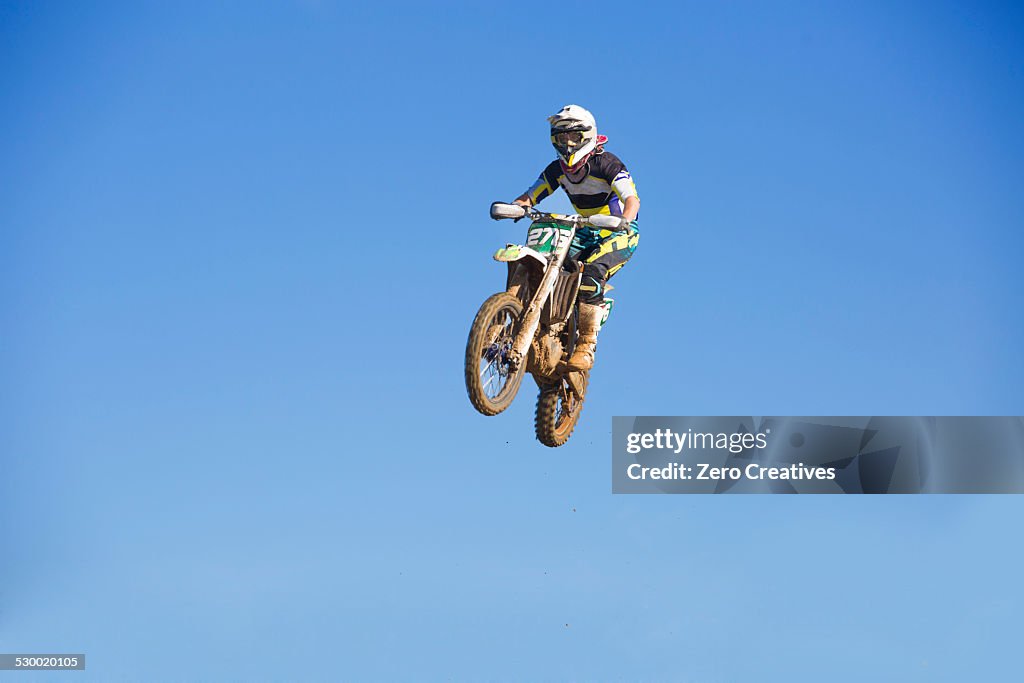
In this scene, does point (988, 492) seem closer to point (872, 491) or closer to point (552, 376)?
point (872, 491)

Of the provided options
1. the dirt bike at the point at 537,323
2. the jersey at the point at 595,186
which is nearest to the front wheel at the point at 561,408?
the dirt bike at the point at 537,323

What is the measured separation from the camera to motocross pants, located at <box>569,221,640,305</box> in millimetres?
25375

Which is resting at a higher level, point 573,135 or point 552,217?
point 573,135

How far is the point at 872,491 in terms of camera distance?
3011cm

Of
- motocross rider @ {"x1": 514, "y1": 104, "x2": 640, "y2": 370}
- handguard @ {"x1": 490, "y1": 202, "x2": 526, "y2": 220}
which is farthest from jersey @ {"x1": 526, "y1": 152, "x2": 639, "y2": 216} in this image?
handguard @ {"x1": 490, "y1": 202, "x2": 526, "y2": 220}

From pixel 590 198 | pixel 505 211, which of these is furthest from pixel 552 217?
pixel 590 198

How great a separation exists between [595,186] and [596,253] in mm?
1015

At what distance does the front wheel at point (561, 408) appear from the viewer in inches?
1030

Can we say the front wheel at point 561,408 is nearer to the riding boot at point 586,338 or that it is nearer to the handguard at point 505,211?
the riding boot at point 586,338

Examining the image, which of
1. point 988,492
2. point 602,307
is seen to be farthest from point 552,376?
point 988,492

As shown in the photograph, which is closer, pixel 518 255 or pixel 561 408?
pixel 518 255

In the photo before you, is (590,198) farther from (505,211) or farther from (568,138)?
(505,211)

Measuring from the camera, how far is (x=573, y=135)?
2495 cm

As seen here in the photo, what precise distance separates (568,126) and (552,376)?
386 cm
